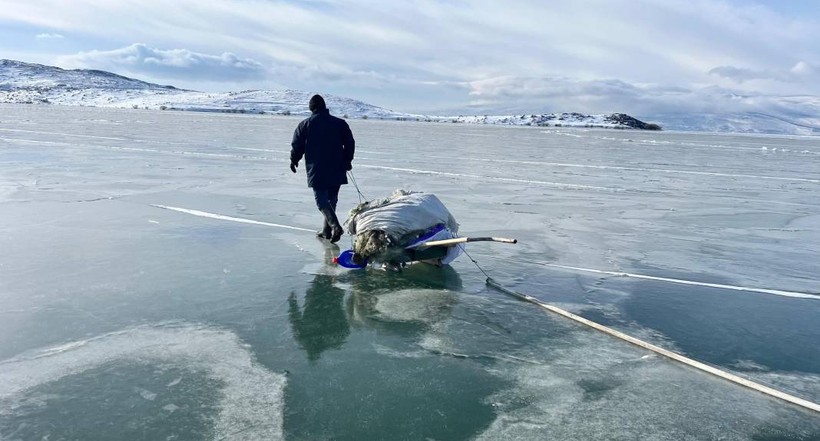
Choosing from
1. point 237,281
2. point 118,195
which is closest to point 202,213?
point 118,195

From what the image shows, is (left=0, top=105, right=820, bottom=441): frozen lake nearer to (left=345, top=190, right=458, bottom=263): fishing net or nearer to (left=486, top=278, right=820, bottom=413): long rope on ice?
(left=486, top=278, right=820, bottom=413): long rope on ice

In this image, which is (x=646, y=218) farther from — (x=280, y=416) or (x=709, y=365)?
(x=280, y=416)

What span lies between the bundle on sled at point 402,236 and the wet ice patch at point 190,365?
2108mm

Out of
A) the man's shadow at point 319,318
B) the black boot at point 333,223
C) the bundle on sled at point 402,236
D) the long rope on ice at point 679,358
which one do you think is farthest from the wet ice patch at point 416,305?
the black boot at point 333,223

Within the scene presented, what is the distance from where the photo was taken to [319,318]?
5.00m

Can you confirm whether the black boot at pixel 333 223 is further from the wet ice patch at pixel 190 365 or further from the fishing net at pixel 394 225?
the wet ice patch at pixel 190 365

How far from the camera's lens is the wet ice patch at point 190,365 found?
336 centimetres

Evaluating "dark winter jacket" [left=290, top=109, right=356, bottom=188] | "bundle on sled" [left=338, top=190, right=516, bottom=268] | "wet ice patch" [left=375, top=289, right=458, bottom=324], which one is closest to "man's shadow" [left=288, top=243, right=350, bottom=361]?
"wet ice patch" [left=375, top=289, right=458, bottom=324]

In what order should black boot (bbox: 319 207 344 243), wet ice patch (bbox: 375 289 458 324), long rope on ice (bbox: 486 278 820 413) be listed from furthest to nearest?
black boot (bbox: 319 207 344 243) → wet ice patch (bbox: 375 289 458 324) → long rope on ice (bbox: 486 278 820 413)

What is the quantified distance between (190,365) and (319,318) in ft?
3.99

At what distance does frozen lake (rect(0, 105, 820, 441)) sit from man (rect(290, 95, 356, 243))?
0.51 metres

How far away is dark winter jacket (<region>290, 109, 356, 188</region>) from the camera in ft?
25.4

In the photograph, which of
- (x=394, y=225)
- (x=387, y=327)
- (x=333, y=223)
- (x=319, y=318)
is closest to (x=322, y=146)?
(x=333, y=223)

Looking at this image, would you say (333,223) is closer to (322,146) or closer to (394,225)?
(322,146)
